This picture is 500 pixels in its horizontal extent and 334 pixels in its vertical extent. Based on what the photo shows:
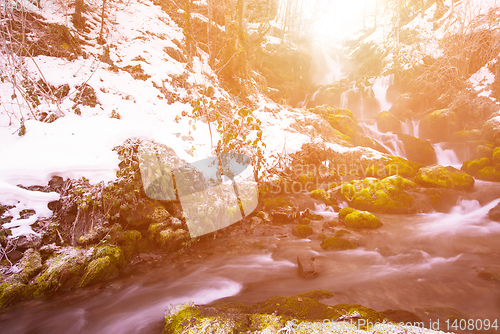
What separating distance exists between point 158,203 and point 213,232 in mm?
1398

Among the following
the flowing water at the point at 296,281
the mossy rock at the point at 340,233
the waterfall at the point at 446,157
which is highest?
the waterfall at the point at 446,157

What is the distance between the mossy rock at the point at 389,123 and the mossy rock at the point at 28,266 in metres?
16.7

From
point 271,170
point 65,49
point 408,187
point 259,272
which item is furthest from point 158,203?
point 408,187

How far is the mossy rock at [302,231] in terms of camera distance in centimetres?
568

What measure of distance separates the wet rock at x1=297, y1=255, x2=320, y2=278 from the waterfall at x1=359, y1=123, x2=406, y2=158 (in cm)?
999

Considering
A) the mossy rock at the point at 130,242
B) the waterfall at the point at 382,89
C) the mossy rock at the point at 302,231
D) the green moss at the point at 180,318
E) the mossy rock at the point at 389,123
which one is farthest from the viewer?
the waterfall at the point at 382,89

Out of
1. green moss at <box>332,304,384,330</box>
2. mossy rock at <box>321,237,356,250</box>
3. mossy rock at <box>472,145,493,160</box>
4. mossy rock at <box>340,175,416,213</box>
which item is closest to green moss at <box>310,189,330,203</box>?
mossy rock at <box>340,175,416,213</box>

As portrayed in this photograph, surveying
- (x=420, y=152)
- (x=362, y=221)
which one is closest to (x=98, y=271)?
(x=362, y=221)

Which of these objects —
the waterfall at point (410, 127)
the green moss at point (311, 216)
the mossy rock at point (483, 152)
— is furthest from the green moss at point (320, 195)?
the waterfall at point (410, 127)

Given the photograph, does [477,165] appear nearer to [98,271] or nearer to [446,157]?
[446,157]

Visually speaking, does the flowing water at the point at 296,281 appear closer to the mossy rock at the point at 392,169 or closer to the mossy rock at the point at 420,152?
the mossy rock at the point at 392,169

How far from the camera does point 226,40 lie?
11.1m

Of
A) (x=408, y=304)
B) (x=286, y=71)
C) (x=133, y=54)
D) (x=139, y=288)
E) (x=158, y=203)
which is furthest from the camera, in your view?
(x=286, y=71)

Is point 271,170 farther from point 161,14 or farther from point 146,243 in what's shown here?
point 161,14
